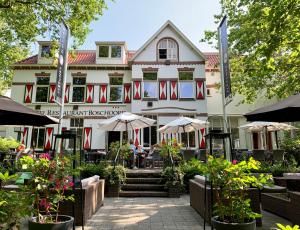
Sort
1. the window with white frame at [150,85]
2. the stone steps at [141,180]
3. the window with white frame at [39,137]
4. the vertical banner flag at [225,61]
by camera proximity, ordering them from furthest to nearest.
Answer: the window with white frame at [150,85]
the window with white frame at [39,137]
the stone steps at [141,180]
the vertical banner flag at [225,61]

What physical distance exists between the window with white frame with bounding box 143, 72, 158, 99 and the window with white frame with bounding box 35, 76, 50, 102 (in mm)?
7073

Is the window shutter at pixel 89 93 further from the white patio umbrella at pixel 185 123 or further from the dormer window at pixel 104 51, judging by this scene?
the white patio umbrella at pixel 185 123

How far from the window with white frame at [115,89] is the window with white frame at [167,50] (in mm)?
3413

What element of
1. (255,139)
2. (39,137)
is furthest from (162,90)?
(39,137)

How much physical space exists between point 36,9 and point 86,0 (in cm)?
263

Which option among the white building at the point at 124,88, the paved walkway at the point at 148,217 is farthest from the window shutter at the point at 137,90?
the paved walkway at the point at 148,217

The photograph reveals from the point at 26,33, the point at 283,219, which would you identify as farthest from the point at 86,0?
the point at 283,219

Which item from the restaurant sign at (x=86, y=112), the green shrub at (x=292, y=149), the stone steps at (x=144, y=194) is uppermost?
the restaurant sign at (x=86, y=112)

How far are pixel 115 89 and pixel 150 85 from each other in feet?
8.50

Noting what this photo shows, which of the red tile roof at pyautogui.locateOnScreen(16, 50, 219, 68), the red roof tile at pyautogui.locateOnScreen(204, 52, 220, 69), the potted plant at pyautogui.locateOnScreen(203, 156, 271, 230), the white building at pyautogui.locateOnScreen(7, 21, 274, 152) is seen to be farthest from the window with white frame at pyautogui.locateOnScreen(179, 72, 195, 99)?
the potted plant at pyautogui.locateOnScreen(203, 156, 271, 230)

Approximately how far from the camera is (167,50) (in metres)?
18.6

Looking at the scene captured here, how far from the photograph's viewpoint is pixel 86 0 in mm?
12805

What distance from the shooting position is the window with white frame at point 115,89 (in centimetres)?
1852

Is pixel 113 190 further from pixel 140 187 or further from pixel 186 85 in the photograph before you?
Result: pixel 186 85
